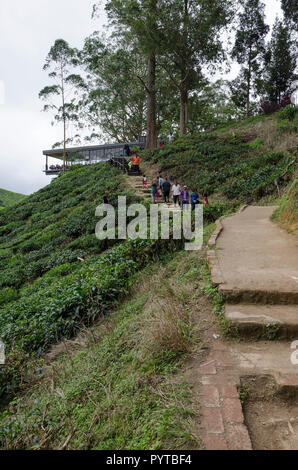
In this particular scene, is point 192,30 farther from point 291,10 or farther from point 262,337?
point 262,337

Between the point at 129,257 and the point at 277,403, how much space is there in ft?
15.2

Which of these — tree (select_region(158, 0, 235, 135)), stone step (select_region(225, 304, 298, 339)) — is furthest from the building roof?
stone step (select_region(225, 304, 298, 339))

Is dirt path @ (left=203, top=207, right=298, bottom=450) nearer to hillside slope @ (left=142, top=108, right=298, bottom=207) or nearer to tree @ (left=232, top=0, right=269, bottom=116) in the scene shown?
hillside slope @ (left=142, top=108, right=298, bottom=207)

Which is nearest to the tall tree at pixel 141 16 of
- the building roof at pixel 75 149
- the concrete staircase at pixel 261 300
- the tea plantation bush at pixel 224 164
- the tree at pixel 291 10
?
the tea plantation bush at pixel 224 164

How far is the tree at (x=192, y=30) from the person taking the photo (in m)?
17.8

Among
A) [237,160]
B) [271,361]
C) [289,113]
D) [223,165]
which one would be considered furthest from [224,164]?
[271,361]

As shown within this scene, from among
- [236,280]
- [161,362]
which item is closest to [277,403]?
[161,362]

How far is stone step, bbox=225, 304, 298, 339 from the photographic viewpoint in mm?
3086

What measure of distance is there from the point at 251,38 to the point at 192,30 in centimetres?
1000

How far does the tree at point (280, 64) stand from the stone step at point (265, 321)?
981 inches

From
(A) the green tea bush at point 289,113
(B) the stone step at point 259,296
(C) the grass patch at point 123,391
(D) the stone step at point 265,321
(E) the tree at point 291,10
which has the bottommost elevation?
(C) the grass patch at point 123,391

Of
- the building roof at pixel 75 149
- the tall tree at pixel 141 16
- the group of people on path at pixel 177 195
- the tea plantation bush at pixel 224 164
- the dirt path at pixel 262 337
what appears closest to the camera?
the dirt path at pixel 262 337

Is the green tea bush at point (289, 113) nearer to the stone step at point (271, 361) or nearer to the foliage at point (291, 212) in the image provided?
the foliage at point (291, 212)
